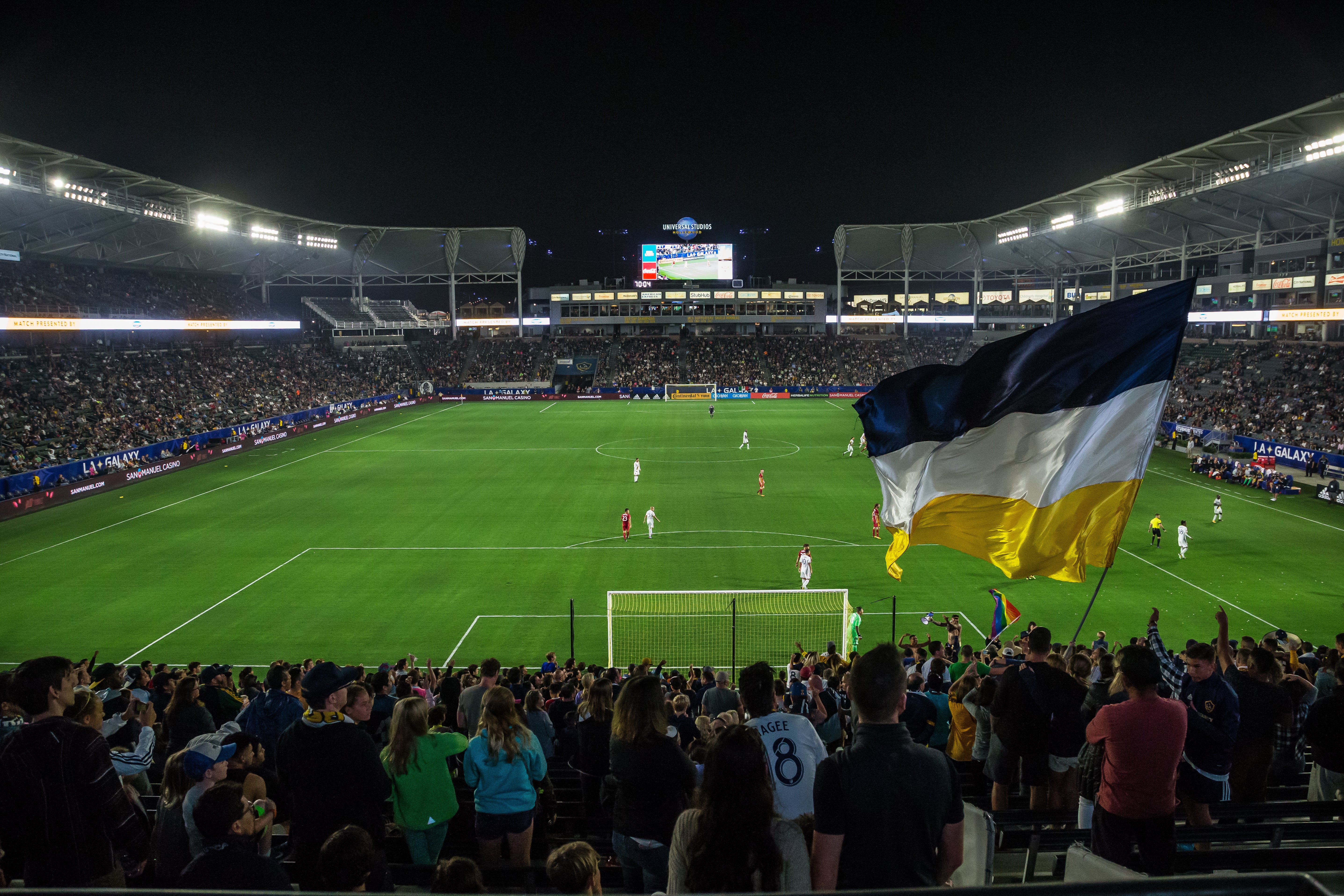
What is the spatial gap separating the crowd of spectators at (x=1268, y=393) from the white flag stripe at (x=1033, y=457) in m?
43.0

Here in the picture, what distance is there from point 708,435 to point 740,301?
53.5 metres

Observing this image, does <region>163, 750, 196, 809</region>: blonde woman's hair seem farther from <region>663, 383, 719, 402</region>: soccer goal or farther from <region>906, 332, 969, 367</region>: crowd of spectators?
<region>906, 332, 969, 367</region>: crowd of spectators

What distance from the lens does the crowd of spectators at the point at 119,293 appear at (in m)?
57.5

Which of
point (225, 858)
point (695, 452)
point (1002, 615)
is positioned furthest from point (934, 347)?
point (225, 858)

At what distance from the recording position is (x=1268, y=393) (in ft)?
184

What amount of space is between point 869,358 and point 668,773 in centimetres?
9972

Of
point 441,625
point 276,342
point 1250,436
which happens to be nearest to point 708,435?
point 1250,436

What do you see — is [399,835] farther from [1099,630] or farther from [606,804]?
[1099,630]

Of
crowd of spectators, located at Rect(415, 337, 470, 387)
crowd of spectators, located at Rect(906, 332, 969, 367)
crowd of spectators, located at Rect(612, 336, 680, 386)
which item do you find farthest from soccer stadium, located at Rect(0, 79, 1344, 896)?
crowd of spectators, located at Rect(906, 332, 969, 367)

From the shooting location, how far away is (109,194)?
2080 inches

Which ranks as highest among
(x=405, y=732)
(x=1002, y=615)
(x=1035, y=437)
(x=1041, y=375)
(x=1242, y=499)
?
(x=1041, y=375)

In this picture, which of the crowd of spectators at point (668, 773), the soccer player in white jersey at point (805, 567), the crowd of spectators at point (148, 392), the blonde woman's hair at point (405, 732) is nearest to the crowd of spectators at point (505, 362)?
the crowd of spectators at point (148, 392)

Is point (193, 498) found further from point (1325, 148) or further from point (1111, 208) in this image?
point (1111, 208)

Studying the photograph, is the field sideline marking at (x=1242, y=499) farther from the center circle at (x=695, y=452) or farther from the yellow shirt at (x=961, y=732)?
the yellow shirt at (x=961, y=732)
